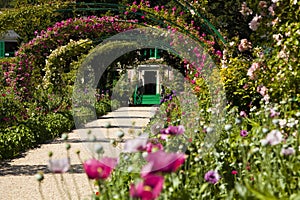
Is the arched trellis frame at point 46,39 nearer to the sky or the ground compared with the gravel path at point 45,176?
nearer to the sky

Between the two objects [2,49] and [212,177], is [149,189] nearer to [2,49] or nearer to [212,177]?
[212,177]

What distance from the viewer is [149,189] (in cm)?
156

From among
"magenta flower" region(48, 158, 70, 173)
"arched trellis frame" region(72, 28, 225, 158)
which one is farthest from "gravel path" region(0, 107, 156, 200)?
"magenta flower" region(48, 158, 70, 173)

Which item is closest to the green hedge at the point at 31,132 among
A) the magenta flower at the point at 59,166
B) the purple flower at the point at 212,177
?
the purple flower at the point at 212,177

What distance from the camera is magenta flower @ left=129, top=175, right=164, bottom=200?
4.99 ft

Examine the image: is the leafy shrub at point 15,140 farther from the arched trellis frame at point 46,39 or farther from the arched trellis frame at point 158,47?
the arched trellis frame at point 46,39

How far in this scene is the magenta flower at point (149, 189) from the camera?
4.99ft

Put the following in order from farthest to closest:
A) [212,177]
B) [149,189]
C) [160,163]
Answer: [212,177], [160,163], [149,189]

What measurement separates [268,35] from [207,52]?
11.1 feet

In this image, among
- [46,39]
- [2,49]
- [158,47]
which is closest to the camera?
[158,47]

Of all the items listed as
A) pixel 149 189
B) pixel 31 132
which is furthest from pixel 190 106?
pixel 149 189

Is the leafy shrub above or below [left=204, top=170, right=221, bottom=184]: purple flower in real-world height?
below

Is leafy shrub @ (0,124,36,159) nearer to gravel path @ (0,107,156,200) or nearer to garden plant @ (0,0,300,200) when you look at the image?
garden plant @ (0,0,300,200)

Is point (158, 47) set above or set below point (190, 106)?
above
